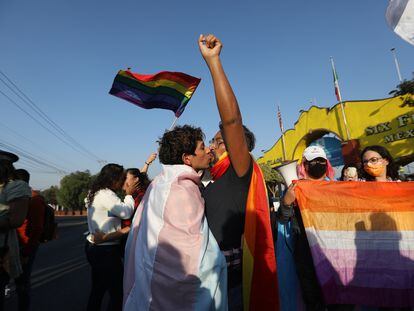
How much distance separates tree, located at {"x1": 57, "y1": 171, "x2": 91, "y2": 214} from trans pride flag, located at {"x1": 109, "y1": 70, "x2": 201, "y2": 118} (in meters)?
54.3

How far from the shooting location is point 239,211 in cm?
165

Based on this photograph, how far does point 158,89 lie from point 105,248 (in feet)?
11.1

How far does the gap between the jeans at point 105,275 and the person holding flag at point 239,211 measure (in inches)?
63.5

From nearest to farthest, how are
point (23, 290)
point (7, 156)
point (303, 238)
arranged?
point (303, 238) → point (7, 156) → point (23, 290)

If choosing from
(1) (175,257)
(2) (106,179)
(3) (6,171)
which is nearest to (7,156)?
(3) (6,171)

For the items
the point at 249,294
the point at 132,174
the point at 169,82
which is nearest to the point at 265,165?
the point at 169,82

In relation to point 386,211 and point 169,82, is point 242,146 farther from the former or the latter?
point 169,82

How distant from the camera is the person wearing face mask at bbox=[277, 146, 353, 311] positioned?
2.33 meters

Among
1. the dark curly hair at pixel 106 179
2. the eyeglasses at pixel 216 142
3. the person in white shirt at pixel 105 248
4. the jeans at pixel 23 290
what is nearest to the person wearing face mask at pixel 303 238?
the eyeglasses at pixel 216 142

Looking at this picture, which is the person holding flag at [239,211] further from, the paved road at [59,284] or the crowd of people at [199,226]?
the paved road at [59,284]

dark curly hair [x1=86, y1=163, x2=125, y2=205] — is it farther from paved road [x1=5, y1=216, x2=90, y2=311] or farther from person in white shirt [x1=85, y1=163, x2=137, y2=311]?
paved road [x1=5, y1=216, x2=90, y2=311]

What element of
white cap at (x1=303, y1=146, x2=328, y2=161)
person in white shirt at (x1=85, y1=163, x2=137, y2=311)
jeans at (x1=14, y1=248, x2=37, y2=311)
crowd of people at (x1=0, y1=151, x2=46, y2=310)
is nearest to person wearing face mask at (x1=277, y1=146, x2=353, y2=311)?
white cap at (x1=303, y1=146, x2=328, y2=161)

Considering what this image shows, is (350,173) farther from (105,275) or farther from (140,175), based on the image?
(105,275)

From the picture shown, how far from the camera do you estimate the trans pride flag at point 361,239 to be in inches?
92.1
